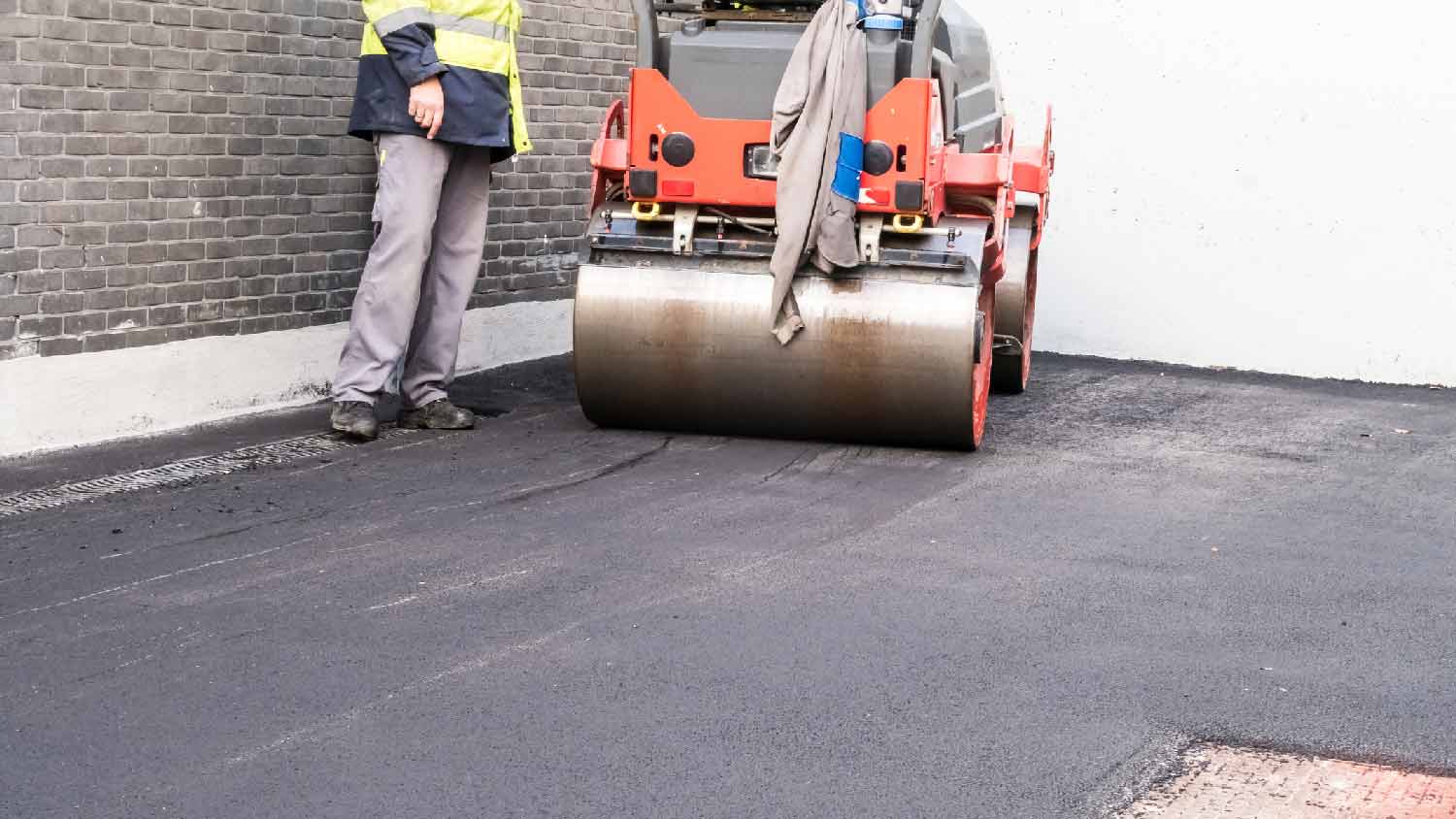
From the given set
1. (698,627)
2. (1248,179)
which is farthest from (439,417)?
(1248,179)

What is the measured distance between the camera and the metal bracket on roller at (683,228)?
23.0 ft

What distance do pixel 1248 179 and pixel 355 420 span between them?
5.44 m

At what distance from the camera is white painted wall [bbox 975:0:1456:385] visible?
32.1 ft

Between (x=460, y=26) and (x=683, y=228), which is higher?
(x=460, y=26)

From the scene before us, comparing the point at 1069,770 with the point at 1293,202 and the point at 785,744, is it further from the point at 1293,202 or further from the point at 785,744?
the point at 1293,202

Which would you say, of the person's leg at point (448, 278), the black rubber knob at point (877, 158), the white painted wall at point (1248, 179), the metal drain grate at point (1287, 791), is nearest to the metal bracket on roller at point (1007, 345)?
the black rubber knob at point (877, 158)

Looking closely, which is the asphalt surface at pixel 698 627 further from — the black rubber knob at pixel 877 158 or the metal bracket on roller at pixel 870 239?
the black rubber knob at pixel 877 158

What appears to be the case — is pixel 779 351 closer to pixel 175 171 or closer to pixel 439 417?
pixel 439 417

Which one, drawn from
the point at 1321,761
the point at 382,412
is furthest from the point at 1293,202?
the point at 1321,761

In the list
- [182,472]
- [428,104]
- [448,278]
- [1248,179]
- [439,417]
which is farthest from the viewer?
[1248,179]

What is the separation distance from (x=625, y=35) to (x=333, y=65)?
2.57 metres

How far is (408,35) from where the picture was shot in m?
7.02

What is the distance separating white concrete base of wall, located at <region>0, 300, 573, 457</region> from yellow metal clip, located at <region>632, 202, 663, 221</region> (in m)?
1.66

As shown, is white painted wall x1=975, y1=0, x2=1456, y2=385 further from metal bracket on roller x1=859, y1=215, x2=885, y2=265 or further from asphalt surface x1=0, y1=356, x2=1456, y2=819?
metal bracket on roller x1=859, y1=215, x2=885, y2=265
